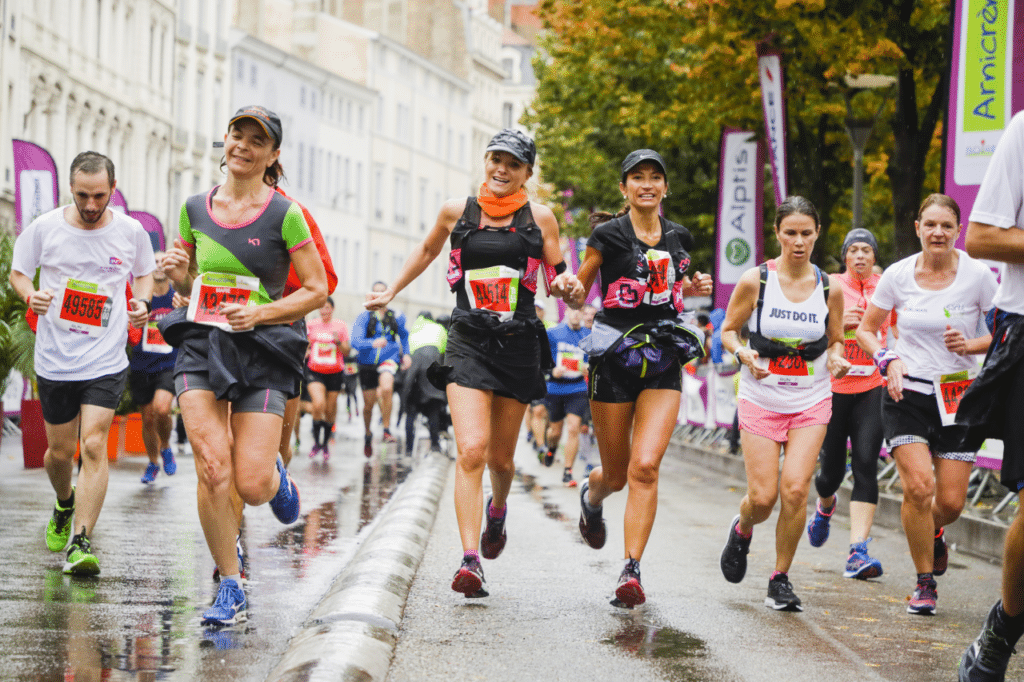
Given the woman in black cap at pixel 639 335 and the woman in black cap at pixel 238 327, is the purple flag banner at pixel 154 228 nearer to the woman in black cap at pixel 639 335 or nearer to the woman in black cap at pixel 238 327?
the woman in black cap at pixel 639 335

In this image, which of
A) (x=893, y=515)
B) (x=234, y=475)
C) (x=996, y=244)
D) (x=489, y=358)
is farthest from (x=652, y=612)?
(x=893, y=515)

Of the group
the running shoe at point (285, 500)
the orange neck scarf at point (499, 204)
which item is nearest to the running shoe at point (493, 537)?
the running shoe at point (285, 500)

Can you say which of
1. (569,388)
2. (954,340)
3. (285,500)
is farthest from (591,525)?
(569,388)

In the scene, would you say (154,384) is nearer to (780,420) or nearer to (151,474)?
(151,474)

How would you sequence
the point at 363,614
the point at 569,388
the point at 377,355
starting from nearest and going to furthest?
the point at 363,614, the point at 569,388, the point at 377,355

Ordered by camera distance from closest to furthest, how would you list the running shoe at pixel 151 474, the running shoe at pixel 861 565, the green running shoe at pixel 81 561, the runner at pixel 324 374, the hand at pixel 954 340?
the hand at pixel 954 340, the green running shoe at pixel 81 561, the running shoe at pixel 861 565, the running shoe at pixel 151 474, the runner at pixel 324 374

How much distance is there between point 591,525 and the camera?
9.00 metres

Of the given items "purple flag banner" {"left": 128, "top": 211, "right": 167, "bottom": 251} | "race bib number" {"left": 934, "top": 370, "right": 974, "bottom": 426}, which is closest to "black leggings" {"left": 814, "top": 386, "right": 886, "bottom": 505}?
"race bib number" {"left": 934, "top": 370, "right": 974, "bottom": 426}

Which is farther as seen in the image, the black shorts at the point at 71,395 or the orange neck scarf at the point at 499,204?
the black shorts at the point at 71,395

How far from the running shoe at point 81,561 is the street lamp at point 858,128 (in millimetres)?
14124

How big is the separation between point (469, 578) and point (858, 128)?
1504cm

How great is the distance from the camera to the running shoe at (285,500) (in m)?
7.75

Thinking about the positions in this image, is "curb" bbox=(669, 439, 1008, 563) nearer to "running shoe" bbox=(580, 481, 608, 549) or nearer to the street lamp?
"running shoe" bbox=(580, 481, 608, 549)

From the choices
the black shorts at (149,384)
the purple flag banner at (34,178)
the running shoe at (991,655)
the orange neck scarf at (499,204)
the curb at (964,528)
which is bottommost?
the curb at (964,528)
